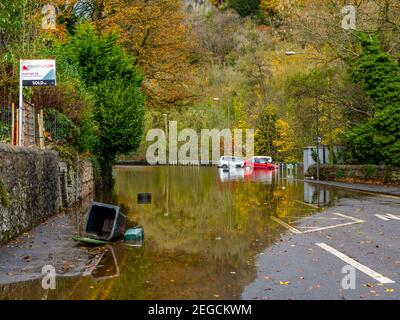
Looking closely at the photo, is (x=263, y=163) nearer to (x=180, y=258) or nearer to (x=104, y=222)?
(x=104, y=222)

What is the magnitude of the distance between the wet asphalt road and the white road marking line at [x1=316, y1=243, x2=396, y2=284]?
5 centimetres

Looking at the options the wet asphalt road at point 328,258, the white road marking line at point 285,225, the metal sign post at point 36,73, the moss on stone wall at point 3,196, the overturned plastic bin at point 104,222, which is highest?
the metal sign post at point 36,73

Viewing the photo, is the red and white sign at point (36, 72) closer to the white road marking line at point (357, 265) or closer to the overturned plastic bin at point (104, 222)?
the overturned plastic bin at point (104, 222)

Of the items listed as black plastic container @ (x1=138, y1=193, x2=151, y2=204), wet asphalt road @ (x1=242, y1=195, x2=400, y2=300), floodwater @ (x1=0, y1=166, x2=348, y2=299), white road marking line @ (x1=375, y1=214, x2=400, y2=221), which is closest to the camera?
wet asphalt road @ (x1=242, y1=195, x2=400, y2=300)

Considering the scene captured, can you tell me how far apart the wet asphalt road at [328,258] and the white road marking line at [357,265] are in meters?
0.05

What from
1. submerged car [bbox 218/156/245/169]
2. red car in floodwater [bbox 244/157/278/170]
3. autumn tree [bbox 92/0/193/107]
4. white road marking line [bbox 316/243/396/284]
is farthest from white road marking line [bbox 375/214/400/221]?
submerged car [bbox 218/156/245/169]

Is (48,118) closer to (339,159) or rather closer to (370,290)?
(370,290)

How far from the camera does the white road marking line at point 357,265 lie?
8289 mm

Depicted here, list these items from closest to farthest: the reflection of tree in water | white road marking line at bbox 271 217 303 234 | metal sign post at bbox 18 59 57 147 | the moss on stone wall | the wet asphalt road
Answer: the wet asphalt road → the reflection of tree in water → the moss on stone wall → white road marking line at bbox 271 217 303 234 → metal sign post at bbox 18 59 57 147

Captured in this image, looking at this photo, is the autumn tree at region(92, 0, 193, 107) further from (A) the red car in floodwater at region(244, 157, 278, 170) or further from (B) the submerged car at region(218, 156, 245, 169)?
(B) the submerged car at region(218, 156, 245, 169)

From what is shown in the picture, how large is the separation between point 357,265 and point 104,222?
6744 mm

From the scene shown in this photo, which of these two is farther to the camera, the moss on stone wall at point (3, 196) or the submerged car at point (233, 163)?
the submerged car at point (233, 163)

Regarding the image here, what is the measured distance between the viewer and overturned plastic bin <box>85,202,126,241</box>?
41.4 ft

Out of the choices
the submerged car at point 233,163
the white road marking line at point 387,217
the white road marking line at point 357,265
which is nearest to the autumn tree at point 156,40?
the white road marking line at point 387,217
